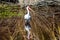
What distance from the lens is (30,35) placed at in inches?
69.6

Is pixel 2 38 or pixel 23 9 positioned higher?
pixel 23 9

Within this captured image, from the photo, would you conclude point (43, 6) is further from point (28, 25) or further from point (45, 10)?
point (28, 25)

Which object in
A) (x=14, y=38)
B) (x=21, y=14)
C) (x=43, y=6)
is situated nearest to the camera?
(x=14, y=38)

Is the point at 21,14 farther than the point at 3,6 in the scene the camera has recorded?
No

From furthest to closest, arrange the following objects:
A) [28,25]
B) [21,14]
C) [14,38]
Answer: [21,14], [28,25], [14,38]

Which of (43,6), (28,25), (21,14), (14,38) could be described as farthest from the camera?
(43,6)

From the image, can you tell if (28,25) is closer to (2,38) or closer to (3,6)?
(2,38)

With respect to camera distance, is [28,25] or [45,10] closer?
[28,25]

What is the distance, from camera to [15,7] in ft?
7.17

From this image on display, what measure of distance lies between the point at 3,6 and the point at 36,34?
59 cm

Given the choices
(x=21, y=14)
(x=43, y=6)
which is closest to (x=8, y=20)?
(x=21, y=14)

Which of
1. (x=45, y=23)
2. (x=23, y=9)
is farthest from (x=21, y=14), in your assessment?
(x=45, y=23)

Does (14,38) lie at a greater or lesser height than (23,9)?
lesser

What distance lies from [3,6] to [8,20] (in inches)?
11.5
